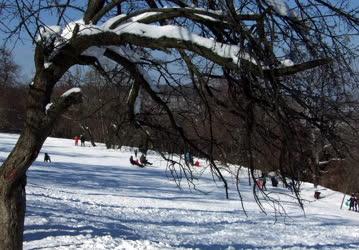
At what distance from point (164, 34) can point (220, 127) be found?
243 cm

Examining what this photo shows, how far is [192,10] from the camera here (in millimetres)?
6113

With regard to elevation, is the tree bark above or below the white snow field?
above

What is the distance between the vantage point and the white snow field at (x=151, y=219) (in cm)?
1268

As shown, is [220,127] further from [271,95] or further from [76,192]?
[76,192]

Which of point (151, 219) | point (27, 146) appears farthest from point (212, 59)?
point (151, 219)

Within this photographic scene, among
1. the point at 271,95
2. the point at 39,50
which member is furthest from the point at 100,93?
the point at 271,95

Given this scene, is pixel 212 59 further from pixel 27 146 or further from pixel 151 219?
pixel 151 219

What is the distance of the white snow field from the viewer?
41.6 ft

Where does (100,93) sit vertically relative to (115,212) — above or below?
above

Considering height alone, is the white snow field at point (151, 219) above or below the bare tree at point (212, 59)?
below

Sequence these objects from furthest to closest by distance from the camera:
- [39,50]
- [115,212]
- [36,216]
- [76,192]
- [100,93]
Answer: [76,192] < [115,212] < [36,216] < [100,93] < [39,50]

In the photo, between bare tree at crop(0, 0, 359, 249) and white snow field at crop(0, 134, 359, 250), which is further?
white snow field at crop(0, 134, 359, 250)

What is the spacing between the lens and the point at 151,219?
18312 mm

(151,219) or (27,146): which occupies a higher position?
(27,146)
